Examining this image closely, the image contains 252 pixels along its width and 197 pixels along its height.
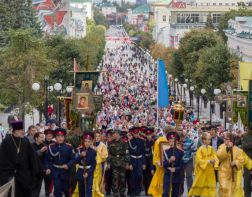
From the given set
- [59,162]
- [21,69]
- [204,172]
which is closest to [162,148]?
[204,172]

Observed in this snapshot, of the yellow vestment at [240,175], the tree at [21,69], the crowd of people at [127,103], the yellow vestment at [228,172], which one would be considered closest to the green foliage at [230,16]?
the crowd of people at [127,103]

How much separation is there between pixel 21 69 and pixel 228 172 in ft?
124

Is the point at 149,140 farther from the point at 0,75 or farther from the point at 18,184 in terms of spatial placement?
the point at 0,75

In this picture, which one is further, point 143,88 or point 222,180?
point 143,88

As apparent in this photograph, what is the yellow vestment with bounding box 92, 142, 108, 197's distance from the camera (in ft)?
70.7

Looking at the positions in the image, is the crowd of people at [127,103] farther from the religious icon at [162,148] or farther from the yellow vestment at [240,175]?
the yellow vestment at [240,175]

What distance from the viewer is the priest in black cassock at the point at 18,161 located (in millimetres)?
17172

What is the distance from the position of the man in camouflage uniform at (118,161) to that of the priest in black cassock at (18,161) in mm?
6422

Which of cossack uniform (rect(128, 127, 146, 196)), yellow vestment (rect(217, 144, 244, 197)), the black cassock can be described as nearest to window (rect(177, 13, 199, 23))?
cossack uniform (rect(128, 127, 146, 196))

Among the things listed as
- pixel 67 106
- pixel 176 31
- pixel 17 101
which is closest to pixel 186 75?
pixel 17 101

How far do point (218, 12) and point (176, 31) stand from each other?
8.92 meters

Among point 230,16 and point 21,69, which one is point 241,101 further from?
point 230,16

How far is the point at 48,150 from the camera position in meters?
21.8

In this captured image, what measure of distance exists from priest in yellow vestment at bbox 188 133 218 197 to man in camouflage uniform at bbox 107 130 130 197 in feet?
8.40
